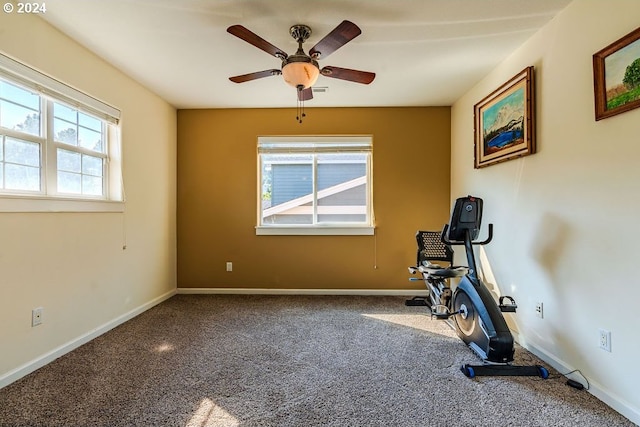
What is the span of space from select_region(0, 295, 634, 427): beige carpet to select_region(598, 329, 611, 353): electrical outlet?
1.04ft

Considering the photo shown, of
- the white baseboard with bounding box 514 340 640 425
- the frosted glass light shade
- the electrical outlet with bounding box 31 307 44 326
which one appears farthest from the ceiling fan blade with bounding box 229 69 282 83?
the white baseboard with bounding box 514 340 640 425

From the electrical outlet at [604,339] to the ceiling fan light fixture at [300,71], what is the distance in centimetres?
236

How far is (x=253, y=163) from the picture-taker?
411cm

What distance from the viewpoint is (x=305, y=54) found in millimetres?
2197

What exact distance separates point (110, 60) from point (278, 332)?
285 centimetres

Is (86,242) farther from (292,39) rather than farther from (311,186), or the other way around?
(311,186)

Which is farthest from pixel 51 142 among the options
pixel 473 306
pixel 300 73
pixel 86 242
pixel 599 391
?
pixel 599 391

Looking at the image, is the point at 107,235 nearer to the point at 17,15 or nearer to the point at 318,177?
the point at 17,15

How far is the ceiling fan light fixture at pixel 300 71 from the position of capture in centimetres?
206

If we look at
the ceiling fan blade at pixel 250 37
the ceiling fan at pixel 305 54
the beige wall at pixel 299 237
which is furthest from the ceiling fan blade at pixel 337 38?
the beige wall at pixel 299 237

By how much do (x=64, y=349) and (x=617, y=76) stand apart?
4023 millimetres

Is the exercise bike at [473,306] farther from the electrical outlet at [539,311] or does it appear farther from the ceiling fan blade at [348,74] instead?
the ceiling fan blade at [348,74]

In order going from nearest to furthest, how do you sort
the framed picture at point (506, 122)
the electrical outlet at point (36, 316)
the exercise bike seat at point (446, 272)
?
the electrical outlet at point (36, 316) → the framed picture at point (506, 122) → the exercise bike seat at point (446, 272)

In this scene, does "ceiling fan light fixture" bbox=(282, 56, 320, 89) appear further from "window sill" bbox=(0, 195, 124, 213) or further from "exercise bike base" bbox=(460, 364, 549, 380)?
"exercise bike base" bbox=(460, 364, 549, 380)
